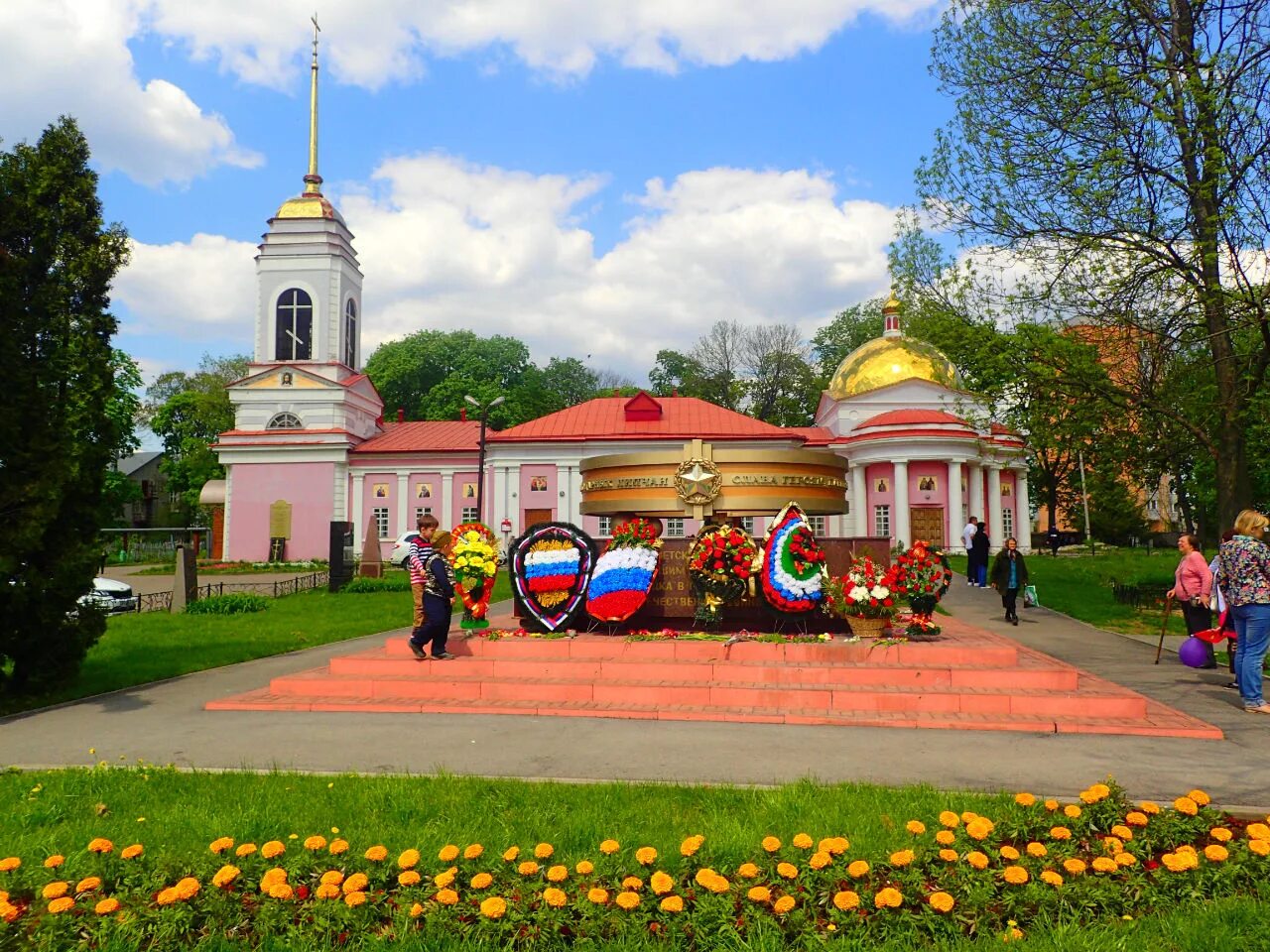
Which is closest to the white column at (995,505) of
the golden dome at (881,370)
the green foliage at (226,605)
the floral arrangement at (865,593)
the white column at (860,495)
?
the golden dome at (881,370)

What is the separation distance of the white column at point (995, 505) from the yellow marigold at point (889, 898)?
39.6 metres

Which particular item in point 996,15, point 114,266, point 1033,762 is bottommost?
point 1033,762

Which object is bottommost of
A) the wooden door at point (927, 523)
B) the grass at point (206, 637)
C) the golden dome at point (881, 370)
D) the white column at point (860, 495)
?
the grass at point (206, 637)

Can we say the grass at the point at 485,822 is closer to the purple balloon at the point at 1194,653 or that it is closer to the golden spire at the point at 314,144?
the purple balloon at the point at 1194,653

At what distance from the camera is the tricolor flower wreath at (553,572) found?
10.3 metres

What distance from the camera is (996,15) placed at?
600 inches

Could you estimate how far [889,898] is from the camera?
355cm

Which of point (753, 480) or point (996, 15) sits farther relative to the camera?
point (996, 15)

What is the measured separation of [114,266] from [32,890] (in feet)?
24.6

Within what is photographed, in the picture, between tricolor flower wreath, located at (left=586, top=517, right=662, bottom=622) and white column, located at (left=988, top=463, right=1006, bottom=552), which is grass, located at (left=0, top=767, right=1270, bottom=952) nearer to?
tricolor flower wreath, located at (left=586, top=517, right=662, bottom=622)

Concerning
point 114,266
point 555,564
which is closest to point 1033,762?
point 555,564

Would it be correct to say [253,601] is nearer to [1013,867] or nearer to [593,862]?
[593,862]

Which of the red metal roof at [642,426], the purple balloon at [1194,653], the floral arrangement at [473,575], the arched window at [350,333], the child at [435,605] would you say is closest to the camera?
the child at [435,605]


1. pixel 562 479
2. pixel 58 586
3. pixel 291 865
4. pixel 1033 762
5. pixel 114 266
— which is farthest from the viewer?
pixel 562 479
